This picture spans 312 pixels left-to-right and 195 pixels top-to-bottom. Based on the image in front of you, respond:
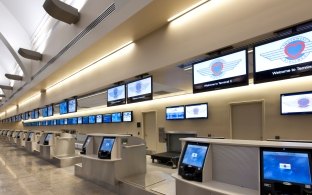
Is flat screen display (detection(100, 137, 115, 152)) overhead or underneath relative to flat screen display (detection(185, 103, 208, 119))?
underneath

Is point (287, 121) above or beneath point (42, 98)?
beneath

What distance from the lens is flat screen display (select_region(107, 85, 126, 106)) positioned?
5680 mm

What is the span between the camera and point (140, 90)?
5.11m

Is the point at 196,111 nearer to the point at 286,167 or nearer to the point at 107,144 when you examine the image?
the point at 107,144

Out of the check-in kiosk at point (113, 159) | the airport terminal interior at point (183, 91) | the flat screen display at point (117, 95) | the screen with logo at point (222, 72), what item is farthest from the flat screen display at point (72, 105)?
the screen with logo at point (222, 72)

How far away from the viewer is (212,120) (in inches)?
296

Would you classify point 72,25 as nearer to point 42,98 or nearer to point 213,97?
point 213,97

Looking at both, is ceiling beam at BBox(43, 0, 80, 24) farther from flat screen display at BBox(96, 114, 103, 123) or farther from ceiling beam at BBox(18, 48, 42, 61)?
flat screen display at BBox(96, 114, 103, 123)

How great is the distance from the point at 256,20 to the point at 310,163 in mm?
2057

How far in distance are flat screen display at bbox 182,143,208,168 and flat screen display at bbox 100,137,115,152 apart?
228 centimetres

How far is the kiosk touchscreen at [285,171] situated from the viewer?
5.38 ft

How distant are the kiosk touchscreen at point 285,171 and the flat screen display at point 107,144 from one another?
3.19 meters

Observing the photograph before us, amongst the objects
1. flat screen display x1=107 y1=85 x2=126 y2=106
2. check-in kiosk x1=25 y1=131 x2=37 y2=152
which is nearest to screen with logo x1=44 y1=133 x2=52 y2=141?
check-in kiosk x1=25 y1=131 x2=37 y2=152

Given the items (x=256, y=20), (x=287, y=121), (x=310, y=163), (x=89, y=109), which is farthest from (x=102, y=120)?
(x=310, y=163)
